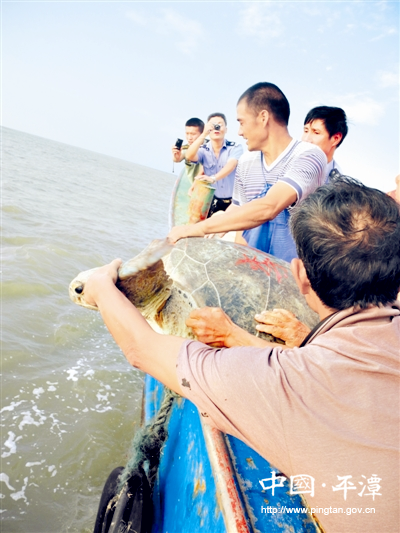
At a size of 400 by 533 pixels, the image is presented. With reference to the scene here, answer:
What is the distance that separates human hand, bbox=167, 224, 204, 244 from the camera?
205 cm

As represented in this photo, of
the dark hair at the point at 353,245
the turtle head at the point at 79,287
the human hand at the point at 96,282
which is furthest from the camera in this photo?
the turtle head at the point at 79,287

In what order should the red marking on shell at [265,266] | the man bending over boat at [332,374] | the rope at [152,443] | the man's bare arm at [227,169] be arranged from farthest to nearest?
1. the man's bare arm at [227,169]
2. the red marking on shell at [265,266]
3. the rope at [152,443]
4. the man bending over boat at [332,374]

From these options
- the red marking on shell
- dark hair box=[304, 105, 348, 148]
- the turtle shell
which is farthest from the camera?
dark hair box=[304, 105, 348, 148]

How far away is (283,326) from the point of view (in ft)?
5.32

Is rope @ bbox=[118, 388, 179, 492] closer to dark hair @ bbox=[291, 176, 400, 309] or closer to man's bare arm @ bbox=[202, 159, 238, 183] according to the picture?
dark hair @ bbox=[291, 176, 400, 309]

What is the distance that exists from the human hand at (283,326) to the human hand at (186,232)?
67cm

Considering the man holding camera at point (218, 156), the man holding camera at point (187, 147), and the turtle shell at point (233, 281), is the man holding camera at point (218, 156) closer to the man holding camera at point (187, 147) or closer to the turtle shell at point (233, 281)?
the man holding camera at point (187, 147)

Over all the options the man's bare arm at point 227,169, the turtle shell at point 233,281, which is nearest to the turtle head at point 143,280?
the turtle shell at point 233,281

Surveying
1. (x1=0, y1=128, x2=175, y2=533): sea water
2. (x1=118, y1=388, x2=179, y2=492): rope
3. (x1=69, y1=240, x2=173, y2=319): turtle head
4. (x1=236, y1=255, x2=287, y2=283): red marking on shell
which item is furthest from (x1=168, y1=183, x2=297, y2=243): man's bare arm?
(x1=0, y1=128, x2=175, y2=533): sea water

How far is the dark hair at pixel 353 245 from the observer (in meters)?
0.81

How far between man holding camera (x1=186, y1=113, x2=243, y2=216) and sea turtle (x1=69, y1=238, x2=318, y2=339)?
238cm

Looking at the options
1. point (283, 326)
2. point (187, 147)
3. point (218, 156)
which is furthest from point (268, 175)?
point (187, 147)

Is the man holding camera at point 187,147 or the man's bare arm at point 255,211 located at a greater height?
the man holding camera at point 187,147

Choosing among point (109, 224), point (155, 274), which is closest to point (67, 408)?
point (155, 274)
